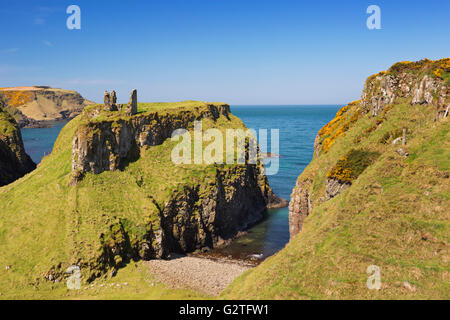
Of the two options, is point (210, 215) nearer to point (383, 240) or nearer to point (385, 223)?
point (385, 223)

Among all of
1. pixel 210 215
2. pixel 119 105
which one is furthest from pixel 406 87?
pixel 119 105

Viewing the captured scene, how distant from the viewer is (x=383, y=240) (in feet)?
95.0

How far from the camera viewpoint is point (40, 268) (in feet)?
147

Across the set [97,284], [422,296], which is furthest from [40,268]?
[422,296]

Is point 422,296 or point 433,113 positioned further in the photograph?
point 433,113

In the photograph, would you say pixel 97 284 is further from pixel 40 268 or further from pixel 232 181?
pixel 232 181

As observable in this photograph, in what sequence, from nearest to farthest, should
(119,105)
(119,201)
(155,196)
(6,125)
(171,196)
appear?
(119,201)
(171,196)
(155,196)
(119,105)
(6,125)

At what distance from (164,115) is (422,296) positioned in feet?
204

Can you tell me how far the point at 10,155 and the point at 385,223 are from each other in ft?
350

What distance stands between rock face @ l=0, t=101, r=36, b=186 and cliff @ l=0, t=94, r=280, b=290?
28406 mm

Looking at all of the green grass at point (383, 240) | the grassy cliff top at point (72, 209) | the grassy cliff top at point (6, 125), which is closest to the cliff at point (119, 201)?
the grassy cliff top at point (72, 209)

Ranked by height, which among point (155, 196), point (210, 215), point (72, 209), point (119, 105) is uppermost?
point (119, 105)

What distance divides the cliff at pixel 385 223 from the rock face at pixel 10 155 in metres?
87.6

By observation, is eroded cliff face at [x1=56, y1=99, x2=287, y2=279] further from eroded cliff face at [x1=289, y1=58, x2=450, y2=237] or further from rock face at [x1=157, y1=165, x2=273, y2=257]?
eroded cliff face at [x1=289, y1=58, x2=450, y2=237]
